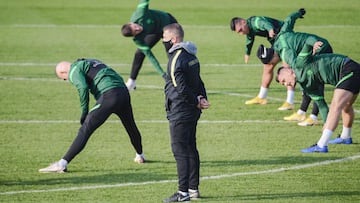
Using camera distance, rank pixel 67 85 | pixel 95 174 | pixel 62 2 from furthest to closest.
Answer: pixel 62 2 → pixel 67 85 → pixel 95 174

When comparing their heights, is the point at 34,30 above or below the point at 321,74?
below

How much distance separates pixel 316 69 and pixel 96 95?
3.65 m

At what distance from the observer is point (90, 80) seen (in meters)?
14.5

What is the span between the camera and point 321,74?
50.2ft

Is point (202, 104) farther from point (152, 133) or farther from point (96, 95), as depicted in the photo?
point (152, 133)

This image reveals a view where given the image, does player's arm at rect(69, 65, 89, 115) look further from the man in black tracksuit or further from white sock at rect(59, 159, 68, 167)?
the man in black tracksuit

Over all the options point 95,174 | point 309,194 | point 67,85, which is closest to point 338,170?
point 309,194

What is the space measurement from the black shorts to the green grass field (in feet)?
3.95

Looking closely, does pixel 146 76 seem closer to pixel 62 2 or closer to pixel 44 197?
pixel 44 197

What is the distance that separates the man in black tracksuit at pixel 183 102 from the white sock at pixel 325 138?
331cm

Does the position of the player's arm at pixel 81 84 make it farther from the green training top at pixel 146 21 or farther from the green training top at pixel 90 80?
the green training top at pixel 146 21

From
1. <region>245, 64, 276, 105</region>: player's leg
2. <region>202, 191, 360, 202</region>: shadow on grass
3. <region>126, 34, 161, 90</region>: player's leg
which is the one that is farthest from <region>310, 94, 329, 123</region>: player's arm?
<region>126, 34, 161, 90</region>: player's leg

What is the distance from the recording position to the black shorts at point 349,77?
15.2m

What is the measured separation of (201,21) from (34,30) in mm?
5762
